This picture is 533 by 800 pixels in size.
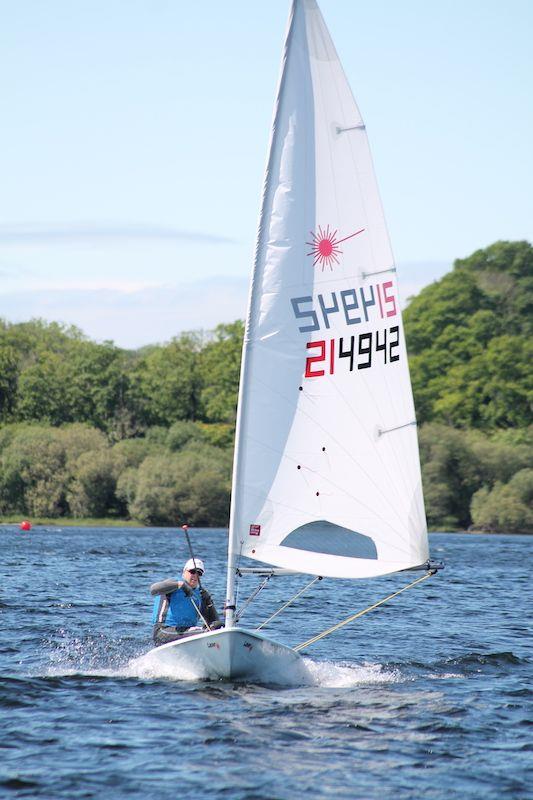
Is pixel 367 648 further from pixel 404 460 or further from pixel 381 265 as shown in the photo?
pixel 381 265

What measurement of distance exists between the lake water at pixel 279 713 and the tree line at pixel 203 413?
172ft

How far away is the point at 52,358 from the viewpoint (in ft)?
377

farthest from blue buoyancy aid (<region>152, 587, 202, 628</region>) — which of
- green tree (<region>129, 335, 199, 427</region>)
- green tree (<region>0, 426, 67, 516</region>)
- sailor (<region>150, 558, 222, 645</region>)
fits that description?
green tree (<region>129, 335, 199, 427</region>)

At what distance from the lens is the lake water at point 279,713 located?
44.5 ft

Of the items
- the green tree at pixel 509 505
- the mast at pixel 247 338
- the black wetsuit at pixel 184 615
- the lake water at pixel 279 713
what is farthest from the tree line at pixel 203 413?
the mast at pixel 247 338

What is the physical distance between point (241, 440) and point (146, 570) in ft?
84.5

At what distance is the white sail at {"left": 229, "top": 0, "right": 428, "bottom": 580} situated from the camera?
18.1 metres

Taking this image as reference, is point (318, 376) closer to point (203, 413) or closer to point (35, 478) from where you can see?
point (35, 478)

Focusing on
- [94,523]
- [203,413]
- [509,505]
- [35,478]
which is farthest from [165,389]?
[509,505]

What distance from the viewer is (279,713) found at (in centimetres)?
1650

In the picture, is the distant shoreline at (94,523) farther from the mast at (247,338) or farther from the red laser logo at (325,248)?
the red laser logo at (325,248)

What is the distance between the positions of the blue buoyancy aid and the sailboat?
808 mm

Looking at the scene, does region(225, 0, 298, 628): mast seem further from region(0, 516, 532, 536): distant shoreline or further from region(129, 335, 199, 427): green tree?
region(129, 335, 199, 427): green tree

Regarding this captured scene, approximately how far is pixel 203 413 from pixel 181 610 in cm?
9237
